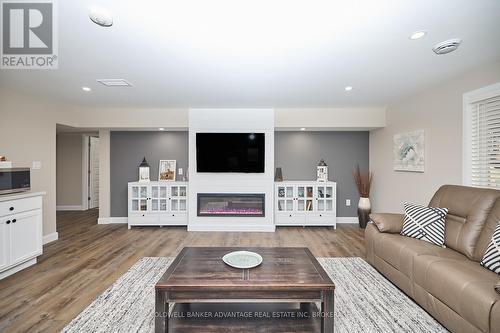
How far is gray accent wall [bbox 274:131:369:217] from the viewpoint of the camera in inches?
208

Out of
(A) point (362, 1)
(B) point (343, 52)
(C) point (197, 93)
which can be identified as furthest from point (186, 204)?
(A) point (362, 1)

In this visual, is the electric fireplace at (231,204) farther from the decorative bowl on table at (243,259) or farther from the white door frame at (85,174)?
the white door frame at (85,174)

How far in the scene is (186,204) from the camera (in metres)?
4.88

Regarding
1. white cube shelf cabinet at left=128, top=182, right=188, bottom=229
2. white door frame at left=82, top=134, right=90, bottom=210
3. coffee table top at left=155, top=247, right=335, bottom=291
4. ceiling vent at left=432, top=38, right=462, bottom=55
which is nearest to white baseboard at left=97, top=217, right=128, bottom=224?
white cube shelf cabinet at left=128, top=182, right=188, bottom=229

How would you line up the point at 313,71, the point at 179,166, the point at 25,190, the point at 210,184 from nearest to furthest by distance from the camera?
the point at 313,71
the point at 25,190
the point at 210,184
the point at 179,166

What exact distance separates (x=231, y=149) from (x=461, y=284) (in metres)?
3.64

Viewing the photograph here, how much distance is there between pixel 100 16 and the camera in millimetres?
1699

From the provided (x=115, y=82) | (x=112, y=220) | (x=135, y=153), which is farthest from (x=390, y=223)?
(x=112, y=220)

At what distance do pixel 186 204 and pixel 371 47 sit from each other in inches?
161

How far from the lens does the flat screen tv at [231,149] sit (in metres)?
4.58

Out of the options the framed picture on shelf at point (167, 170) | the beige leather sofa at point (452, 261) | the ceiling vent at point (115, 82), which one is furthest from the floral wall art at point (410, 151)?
the framed picture on shelf at point (167, 170)

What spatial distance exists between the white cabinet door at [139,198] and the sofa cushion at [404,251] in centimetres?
425

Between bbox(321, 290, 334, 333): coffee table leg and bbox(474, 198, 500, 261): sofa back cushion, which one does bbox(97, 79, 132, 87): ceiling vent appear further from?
bbox(474, 198, 500, 261): sofa back cushion

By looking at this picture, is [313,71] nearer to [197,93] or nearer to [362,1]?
[362,1]
